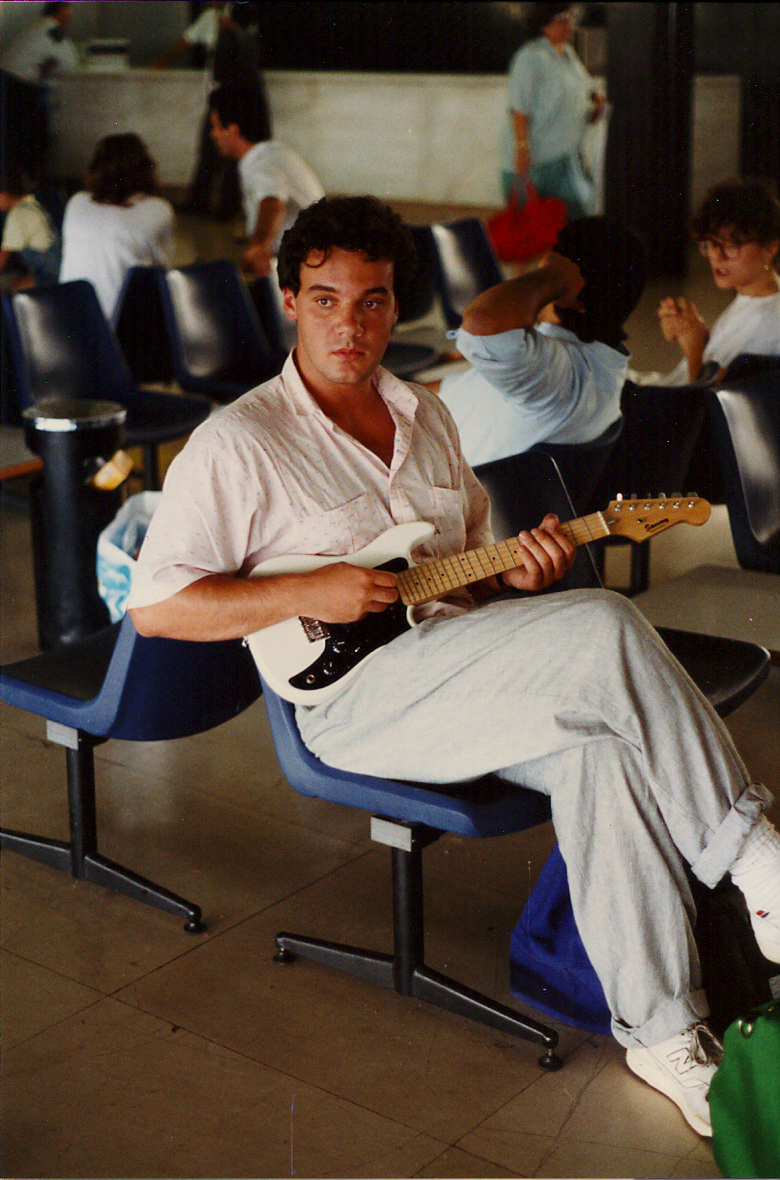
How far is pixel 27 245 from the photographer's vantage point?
5.54 m

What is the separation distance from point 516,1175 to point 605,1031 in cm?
37

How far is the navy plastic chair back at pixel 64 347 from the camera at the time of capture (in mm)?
4223

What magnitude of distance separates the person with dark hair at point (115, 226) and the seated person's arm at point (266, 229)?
365 mm

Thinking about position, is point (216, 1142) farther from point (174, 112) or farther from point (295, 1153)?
point (174, 112)

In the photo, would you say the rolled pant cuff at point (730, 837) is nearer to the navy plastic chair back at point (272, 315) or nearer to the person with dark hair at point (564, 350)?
the person with dark hair at point (564, 350)

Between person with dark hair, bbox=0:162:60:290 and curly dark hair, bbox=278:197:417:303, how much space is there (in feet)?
11.7

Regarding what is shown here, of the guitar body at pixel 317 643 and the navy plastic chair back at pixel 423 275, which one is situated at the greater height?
the navy plastic chair back at pixel 423 275

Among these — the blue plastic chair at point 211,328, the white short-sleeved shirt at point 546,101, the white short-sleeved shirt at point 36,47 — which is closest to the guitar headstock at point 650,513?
the blue plastic chair at point 211,328

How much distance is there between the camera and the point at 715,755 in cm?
195

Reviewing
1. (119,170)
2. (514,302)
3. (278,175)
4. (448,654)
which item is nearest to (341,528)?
(448,654)

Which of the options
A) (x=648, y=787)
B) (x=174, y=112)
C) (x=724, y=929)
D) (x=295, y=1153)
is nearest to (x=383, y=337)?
(x=648, y=787)

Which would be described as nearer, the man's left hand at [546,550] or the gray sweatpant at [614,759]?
the gray sweatpant at [614,759]

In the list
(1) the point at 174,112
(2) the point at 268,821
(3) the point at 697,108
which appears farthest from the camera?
(1) the point at 174,112

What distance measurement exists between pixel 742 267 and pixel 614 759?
2550 millimetres
